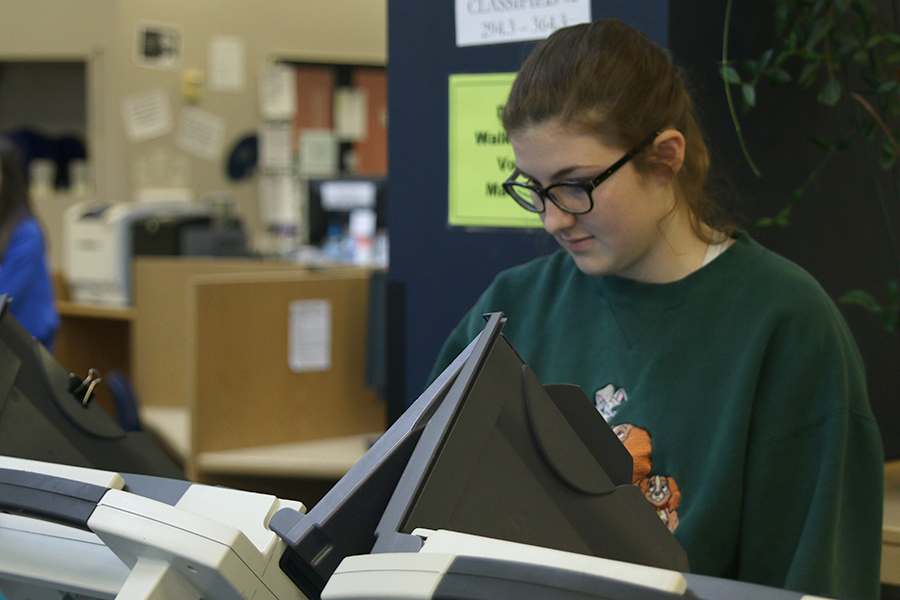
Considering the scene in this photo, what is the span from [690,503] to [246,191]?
18.1 feet

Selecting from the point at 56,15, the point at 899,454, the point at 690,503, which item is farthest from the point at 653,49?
the point at 56,15

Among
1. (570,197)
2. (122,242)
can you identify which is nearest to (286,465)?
(570,197)

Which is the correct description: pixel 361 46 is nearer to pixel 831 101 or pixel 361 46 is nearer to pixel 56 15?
pixel 56 15

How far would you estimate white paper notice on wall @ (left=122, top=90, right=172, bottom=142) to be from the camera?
5750 millimetres

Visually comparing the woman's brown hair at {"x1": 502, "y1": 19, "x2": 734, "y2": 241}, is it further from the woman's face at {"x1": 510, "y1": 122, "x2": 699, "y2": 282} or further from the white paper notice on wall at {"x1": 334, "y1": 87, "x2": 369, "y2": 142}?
the white paper notice on wall at {"x1": 334, "y1": 87, "x2": 369, "y2": 142}

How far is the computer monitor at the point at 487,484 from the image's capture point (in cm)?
62

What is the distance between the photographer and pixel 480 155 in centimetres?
170

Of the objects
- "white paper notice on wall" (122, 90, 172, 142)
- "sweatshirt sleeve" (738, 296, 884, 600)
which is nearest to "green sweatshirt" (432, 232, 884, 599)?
"sweatshirt sleeve" (738, 296, 884, 600)

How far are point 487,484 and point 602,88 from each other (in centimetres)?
59

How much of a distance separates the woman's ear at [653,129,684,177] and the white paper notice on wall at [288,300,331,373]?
177cm

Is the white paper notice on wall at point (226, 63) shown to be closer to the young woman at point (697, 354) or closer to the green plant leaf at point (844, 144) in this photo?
the green plant leaf at point (844, 144)

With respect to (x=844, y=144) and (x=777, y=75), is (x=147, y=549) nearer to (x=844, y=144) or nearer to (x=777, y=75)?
(x=777, y=75)

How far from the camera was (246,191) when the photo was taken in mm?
6285

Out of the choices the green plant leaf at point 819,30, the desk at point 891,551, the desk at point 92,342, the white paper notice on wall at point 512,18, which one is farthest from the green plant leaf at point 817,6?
the desk at point 92,342
